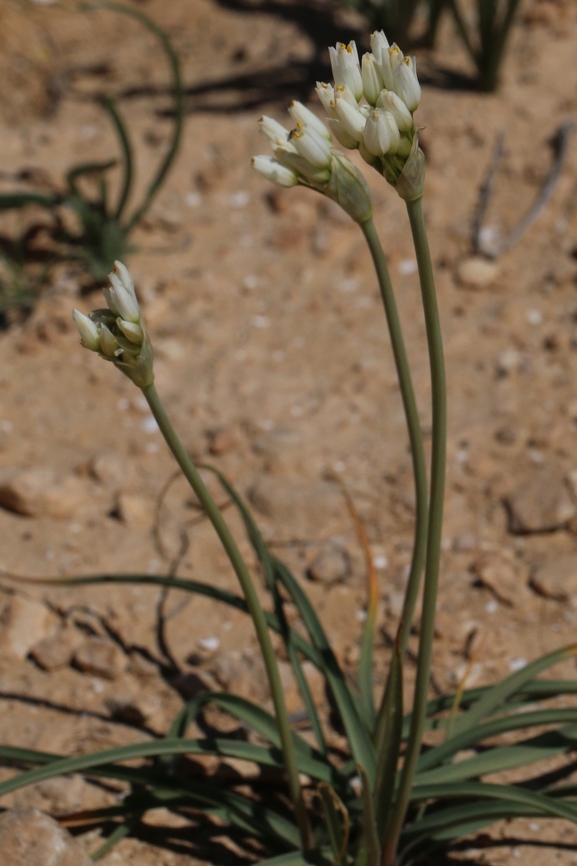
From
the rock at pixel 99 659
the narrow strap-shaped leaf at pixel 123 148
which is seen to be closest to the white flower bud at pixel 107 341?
the rock at pixel 99 659

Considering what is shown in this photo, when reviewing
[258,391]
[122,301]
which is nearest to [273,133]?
[122,301]

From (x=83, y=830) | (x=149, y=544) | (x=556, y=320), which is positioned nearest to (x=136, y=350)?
(x=83, y=830)

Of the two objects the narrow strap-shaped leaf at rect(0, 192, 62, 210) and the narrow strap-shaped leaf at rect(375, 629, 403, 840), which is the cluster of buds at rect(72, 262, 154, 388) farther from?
the narrow strap-shaped leaf at rect(0, 192, 62, 210)

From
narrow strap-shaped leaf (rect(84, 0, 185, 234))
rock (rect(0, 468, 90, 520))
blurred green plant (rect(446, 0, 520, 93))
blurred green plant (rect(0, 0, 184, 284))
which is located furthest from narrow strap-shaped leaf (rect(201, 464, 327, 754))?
blurred green plant (rect(446, 0, 520, 93))

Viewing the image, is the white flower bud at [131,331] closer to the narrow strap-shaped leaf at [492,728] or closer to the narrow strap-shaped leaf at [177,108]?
the narrow strap-shaped leaf at [492,728]

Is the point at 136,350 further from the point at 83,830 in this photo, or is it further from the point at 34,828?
the point at 83,830
